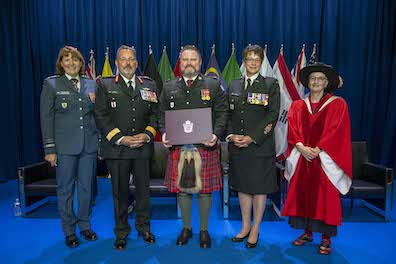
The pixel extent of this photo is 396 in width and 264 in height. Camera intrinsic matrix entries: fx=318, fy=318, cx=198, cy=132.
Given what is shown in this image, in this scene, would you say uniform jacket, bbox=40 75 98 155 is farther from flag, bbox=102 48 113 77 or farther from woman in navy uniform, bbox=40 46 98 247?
flag, bbox=102 48 113 77

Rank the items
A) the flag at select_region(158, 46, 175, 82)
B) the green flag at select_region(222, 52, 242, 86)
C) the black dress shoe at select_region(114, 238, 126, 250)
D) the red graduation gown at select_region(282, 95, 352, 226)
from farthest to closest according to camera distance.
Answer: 1. the flag at select_region(158, 46, 175, 82)
2. the green flag at select_region(222, 52, 242, 86)
3. the black dress shoe at select_region(114, 238, 126, 250)
4. the red graduation gown at select_region(282, 95, 352, 226)

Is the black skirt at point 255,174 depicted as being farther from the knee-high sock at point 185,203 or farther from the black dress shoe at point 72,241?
the black dress shoe at point 72,241

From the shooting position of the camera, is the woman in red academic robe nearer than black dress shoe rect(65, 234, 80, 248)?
Yes

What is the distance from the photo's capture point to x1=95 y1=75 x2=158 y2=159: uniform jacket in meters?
2.80

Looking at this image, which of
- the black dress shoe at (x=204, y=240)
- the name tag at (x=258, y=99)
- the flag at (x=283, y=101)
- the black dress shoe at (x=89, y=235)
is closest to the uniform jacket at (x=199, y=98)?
the name tag at (x=258, y=99)

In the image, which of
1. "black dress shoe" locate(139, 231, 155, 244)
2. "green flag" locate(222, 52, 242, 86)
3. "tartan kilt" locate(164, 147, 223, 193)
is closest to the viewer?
"tartan kilt" locate(164, 147, 223, 193)

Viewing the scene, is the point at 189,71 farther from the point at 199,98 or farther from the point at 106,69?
the point at 106,69

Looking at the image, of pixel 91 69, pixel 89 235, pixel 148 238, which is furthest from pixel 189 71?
pixel 91 69

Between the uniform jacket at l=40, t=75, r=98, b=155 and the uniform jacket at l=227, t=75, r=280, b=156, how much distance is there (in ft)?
4.64

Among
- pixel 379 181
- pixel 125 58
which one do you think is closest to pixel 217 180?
pixel 125 58

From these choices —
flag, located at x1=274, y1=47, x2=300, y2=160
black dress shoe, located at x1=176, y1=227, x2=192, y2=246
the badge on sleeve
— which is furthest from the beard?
flag, located at x1=274, y1=47, x2=300, y2=160

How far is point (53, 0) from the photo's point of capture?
5805 mm

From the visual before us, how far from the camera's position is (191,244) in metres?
3.04

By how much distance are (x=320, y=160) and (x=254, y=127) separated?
0.64m
